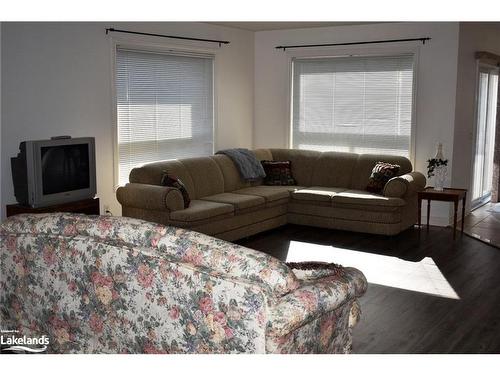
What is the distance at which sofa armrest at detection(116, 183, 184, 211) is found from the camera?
19.9 feet

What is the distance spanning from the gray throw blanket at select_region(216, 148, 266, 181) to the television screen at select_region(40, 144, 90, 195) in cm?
221

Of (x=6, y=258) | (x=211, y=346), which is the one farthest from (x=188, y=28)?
(x=211, y=346)

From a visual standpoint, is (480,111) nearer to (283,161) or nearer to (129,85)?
(283,161)

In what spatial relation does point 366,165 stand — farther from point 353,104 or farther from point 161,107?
point 161,107

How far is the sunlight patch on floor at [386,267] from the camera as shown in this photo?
205 inches

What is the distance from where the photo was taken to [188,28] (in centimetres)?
763

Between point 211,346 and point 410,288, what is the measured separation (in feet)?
8.94

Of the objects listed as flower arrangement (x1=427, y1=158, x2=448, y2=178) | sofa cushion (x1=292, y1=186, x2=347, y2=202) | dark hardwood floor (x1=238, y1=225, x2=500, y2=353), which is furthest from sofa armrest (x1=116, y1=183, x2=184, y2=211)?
flower arrangement (x1=427, y1=158, x2=448, y2=178)

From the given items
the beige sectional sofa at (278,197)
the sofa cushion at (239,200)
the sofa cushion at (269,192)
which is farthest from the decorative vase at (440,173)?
the sofa cushion at (239,200)

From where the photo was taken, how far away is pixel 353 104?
8.22m

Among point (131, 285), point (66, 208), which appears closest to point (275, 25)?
point (66, 208)

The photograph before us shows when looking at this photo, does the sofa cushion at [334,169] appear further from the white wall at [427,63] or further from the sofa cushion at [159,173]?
the sofa cushion at [159,173]

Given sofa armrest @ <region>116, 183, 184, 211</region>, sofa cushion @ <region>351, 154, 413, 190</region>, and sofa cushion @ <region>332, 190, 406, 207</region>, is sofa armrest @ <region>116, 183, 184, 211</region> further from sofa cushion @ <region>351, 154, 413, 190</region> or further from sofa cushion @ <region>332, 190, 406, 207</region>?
sofa cushion @ <region>351, 154, 413, 190</region>

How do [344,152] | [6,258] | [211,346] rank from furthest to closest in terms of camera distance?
1. [344,152]
2. [6,258]
3. [211,346]
